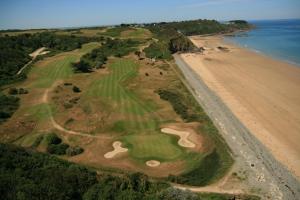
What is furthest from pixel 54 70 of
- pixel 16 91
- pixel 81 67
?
pixel 16 91

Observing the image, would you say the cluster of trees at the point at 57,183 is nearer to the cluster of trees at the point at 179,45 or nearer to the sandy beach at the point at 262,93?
the sandy beach at the point at 262,93

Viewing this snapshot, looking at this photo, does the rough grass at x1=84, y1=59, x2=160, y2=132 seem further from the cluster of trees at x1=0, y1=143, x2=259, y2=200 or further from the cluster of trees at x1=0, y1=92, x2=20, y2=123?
the cluster of trees at x1=0, y1=143, x2=259, y2=200

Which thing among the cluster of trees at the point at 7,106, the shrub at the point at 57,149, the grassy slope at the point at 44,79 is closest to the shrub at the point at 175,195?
the shrub at the point at 57,149

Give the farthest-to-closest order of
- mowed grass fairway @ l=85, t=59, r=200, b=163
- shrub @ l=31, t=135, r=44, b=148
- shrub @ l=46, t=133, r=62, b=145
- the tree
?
the tree < shrub @ l=31, t=135, r=44, b=148 < shrub @ l=46, t=133, r=62, b=145 < mowed grass fairway @ l=85, t=59, r=200, b=163

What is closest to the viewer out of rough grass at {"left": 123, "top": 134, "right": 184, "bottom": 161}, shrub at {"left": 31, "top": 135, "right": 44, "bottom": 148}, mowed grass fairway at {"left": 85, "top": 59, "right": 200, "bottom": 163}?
rough grass at {"left": 123, "top": 134, "right": 184, "bottom": 161}

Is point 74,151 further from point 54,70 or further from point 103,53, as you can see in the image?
point 103,53

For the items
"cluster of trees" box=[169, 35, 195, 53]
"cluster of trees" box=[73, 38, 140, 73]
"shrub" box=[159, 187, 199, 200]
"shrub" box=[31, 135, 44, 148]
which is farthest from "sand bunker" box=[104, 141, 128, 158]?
"cluster of trees" box=[169, 35, 195, 53]
